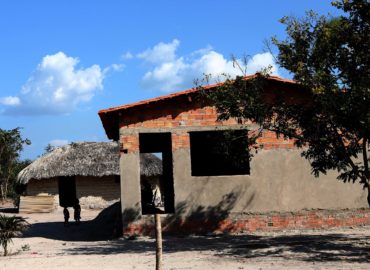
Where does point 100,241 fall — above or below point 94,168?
below

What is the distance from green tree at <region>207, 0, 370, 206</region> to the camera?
34.6 feet

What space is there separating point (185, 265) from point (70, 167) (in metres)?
20.4

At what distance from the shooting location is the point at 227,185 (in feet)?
50.9

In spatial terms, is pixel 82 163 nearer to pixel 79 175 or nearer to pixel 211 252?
pixel 79 175

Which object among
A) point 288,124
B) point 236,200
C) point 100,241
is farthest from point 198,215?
point 288,124

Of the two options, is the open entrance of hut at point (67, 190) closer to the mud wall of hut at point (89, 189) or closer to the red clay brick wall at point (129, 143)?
the mud wall of hut at point (89, 189)

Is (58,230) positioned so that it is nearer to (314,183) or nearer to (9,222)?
(9,222)

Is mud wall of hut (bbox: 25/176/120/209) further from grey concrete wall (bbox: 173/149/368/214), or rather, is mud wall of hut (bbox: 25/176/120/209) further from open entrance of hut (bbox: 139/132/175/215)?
grey concrete wall (bbox: 173/149/368/214)

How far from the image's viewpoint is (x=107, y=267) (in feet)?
35.1

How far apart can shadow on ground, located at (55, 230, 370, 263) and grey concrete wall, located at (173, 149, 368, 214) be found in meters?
1.04

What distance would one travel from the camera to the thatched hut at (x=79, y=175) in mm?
29844

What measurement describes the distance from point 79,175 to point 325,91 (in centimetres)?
2155

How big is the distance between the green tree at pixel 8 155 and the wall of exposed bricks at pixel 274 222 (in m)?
27.3

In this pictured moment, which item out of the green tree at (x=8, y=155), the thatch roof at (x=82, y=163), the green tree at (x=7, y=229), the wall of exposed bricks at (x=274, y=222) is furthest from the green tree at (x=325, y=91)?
the green tree at (x=8, y=155)
